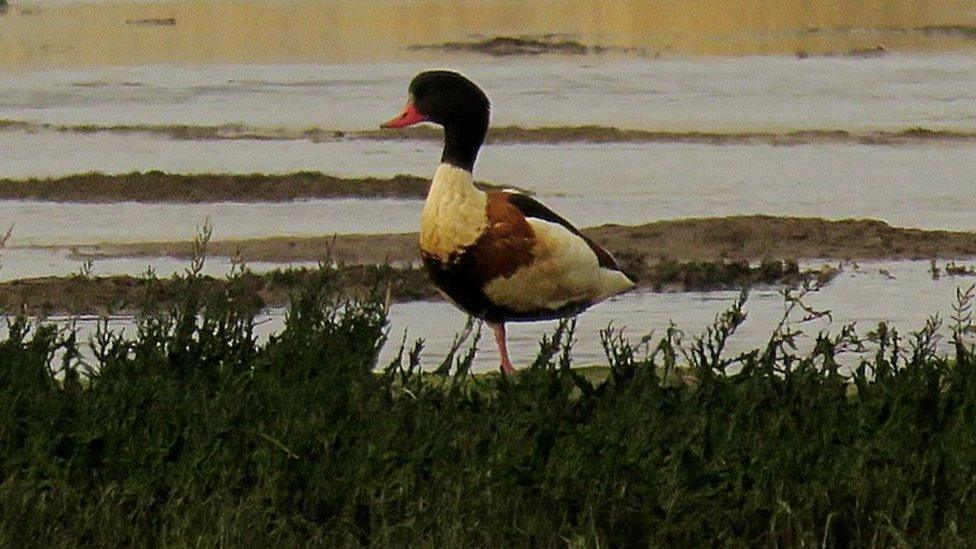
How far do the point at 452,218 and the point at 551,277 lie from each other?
0.46 meters

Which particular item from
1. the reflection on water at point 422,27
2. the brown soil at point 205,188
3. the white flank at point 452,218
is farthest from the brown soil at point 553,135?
the white flank at point 452,218

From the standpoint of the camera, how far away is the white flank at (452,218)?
381 inches

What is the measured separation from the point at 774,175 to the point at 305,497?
16059mm

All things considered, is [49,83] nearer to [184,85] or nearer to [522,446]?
[184,85]

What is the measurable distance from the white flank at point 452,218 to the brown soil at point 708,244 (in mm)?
6769

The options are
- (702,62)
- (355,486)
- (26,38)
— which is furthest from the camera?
(26,38)

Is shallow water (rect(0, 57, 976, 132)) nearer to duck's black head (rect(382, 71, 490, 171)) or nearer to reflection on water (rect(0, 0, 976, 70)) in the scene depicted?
reflection on water (rect(0, 0, 976, 70))

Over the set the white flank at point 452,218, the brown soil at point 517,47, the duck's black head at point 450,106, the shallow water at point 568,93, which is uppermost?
the brown soil at point 517,47

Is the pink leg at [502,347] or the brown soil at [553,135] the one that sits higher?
the brown soil at [553,135]

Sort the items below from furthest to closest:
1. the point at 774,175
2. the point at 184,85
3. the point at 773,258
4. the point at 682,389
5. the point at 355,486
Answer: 1. the point at 184,85
2. the point at 774,175
3. the point at 773,258
4. the point at 682,389
5. the point at 355,486

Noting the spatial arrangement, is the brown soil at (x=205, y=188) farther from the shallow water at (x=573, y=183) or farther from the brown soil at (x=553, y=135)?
the brown soil at (x=553, y=135)

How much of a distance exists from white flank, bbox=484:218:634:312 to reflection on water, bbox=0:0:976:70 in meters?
27.5

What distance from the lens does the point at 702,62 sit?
37.4 m

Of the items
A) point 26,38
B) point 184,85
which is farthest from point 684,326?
point 26,38
